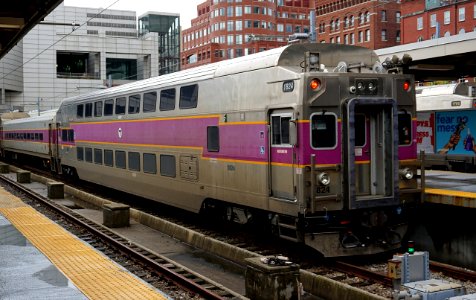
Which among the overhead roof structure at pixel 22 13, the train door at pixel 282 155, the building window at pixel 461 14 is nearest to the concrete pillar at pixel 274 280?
the train door at pixel 282 155

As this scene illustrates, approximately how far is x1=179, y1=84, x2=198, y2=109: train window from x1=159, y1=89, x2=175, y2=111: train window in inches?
20.5

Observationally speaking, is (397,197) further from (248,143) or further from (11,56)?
(11,56)

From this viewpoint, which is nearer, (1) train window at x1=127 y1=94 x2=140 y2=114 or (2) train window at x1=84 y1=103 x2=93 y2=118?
(1) train window at x1=127 y1=94 x2=140 y2=114

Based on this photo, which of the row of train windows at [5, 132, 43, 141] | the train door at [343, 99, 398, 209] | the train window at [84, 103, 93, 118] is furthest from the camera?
the row of train windows at [5, 132, 43, 141]

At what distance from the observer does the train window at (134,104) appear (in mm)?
16453

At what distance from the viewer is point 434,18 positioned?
65.9 m

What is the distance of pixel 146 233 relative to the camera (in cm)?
1430

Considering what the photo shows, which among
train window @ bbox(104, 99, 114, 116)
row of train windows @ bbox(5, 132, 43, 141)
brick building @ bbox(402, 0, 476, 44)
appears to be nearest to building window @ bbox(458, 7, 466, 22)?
brick building @ bbox(402, 0, 476, 44)

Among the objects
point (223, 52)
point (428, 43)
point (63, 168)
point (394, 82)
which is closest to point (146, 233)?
point (394, 82)

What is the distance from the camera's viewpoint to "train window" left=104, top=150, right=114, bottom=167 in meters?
19.0

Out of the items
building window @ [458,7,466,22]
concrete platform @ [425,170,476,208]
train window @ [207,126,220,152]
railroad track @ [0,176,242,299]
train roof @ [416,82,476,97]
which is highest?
building window @ [458,7,466,22]

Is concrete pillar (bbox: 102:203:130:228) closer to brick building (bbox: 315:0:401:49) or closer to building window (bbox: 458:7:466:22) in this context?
building window (bbox: 458:7:466:22)

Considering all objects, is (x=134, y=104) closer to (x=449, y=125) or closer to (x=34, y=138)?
(x=449, y=125)

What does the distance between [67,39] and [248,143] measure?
3105 inches
